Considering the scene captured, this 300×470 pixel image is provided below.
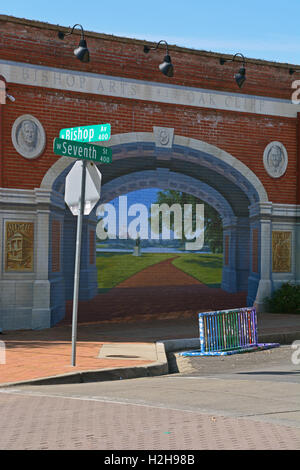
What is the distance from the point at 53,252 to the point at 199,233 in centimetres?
484

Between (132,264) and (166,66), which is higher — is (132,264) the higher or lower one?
the lower one

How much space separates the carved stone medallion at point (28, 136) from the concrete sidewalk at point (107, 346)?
4719mm

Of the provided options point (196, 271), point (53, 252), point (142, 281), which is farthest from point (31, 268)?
point (196, 271)

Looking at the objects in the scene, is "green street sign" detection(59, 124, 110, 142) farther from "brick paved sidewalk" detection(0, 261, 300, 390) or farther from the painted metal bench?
the painted metal bench

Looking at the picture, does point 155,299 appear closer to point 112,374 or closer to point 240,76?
point 240,76

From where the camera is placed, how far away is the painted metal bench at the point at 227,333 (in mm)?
12672

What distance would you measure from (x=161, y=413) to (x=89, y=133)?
17.5 ft

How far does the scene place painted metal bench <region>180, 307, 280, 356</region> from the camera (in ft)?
41.6

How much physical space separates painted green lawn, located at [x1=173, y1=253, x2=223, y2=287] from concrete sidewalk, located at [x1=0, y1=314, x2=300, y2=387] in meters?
1.43

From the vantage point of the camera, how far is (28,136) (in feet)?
54.0

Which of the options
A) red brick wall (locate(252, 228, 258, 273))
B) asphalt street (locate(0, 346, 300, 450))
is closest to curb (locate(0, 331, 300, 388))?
asphalt street (locate(0, 346, 300, 450))

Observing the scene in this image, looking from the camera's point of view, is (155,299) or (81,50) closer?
(81,50)

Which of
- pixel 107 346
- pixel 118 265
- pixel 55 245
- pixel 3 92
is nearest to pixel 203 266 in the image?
pixel 118 265

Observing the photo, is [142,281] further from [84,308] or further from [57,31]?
[57,31]
